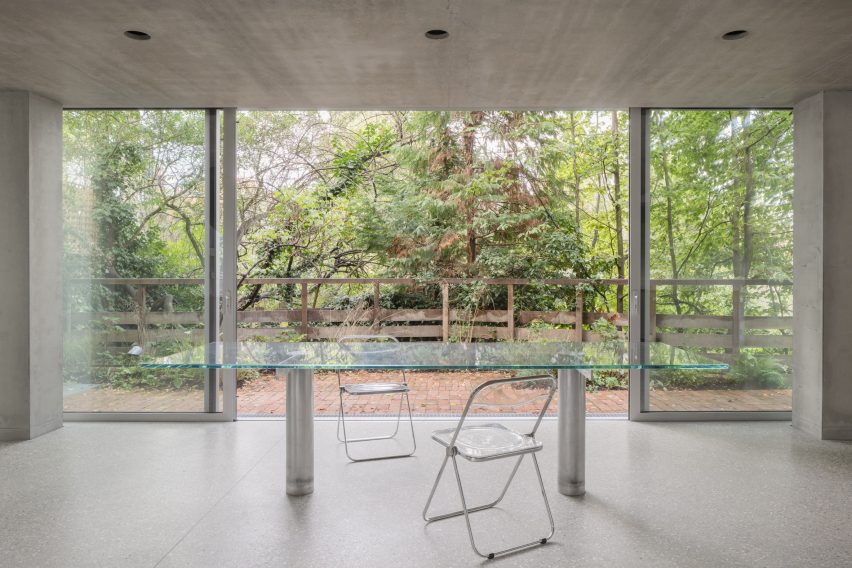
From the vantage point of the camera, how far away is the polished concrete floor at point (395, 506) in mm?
2377

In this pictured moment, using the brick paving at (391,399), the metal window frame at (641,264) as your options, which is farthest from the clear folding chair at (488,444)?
the brick paving at (391,399)

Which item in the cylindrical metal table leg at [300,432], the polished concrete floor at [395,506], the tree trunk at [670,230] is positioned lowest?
the polished concrete floor at [395,506]

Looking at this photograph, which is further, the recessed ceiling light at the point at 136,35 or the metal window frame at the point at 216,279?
the metal window frame at the point at 216,279

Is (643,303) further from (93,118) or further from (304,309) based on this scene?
(93,118)

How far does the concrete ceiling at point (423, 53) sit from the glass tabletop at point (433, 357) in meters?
1.70

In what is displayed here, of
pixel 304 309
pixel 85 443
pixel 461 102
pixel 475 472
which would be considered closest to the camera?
pixel 475 472

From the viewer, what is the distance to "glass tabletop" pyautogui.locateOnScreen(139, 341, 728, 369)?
2564 mm

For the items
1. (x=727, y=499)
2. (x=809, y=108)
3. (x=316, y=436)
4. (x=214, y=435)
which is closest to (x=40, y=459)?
(x=214, y=435)

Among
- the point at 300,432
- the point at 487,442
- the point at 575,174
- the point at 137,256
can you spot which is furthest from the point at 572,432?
the point at 575,174

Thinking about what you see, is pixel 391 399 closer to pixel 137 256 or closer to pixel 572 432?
pixel 137 256

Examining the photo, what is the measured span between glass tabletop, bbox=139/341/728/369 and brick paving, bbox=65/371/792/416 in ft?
5.52

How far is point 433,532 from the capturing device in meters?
2.58

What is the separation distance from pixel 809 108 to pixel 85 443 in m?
5.70

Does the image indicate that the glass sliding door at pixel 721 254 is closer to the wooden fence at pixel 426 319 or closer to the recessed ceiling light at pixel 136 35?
the wooden fence at pixel 426 319
